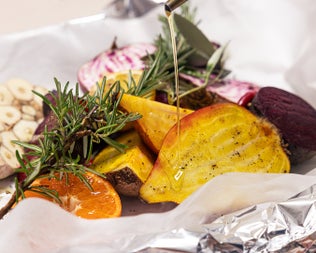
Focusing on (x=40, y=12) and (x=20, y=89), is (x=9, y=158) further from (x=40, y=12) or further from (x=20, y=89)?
(x=40, y=12)

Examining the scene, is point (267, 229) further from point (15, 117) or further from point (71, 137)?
point (15, 117)

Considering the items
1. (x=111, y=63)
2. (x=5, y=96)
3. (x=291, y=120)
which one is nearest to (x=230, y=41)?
(x=111, y=63)

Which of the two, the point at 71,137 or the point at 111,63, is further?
the point at 111,63

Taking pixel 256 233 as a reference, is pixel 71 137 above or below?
above

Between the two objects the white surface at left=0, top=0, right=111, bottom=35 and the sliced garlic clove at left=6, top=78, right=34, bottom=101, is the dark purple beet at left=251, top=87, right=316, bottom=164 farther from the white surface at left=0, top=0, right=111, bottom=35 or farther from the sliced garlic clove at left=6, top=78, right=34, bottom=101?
the white surface at left=0, top=0, right=111, bottom=35

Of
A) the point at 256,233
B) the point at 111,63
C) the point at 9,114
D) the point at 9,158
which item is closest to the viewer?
the point at 256,233

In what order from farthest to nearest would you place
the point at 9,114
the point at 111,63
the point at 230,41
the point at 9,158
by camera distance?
the point at 230,41
the point at 111,63
the point at 9,114
the point at 9,158

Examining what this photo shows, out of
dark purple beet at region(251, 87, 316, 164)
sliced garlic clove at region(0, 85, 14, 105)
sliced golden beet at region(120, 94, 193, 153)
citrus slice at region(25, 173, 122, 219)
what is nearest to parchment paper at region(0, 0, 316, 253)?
dark purple beet at region(251, 87, 316, 164)
